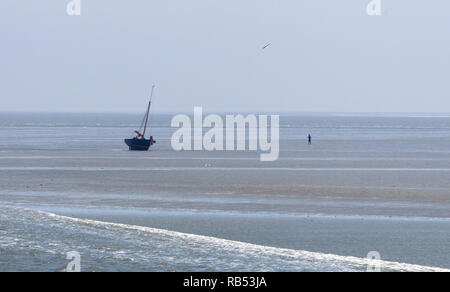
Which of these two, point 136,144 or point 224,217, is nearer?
point 224,217

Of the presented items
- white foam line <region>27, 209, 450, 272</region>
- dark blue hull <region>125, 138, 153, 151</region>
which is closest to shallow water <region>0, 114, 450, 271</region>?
white foam line <region>27, 209, 450, 272</region>

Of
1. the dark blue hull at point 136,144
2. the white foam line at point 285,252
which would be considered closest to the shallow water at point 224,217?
the white foam line at point 285,252

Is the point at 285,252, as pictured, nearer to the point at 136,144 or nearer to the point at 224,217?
the point at 224,217

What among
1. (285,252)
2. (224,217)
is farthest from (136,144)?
(285,252)

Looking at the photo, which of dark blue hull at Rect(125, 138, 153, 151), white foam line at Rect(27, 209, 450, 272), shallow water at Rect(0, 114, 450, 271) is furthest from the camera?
dark blue hull at Rect(125, 138, 153, 151)

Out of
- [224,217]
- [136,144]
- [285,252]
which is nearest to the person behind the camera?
[285,252]

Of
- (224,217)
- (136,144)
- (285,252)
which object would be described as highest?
(136,144)

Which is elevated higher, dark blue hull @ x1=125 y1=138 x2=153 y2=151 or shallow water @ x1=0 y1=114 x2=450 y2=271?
dark blue hull @ x1=125 y1=138 x2=153 y2=151

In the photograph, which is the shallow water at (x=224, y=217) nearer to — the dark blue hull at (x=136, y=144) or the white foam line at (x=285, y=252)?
the white foam line at (x=285, y=252)

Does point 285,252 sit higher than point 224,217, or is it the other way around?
point 224,217

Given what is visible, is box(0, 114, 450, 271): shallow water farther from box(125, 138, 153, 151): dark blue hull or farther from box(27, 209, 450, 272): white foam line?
box(125, 138, 153, 151): dark blue hull

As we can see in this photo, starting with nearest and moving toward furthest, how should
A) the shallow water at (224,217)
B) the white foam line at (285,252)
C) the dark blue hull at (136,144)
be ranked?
the white foam line at (285,252)
the shallow water at (224,217)
the dark blue hull at (136,144)

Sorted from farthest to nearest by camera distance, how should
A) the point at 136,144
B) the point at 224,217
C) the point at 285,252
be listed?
the point at 136,144 < the point at 224,217 < the point at 285,252
